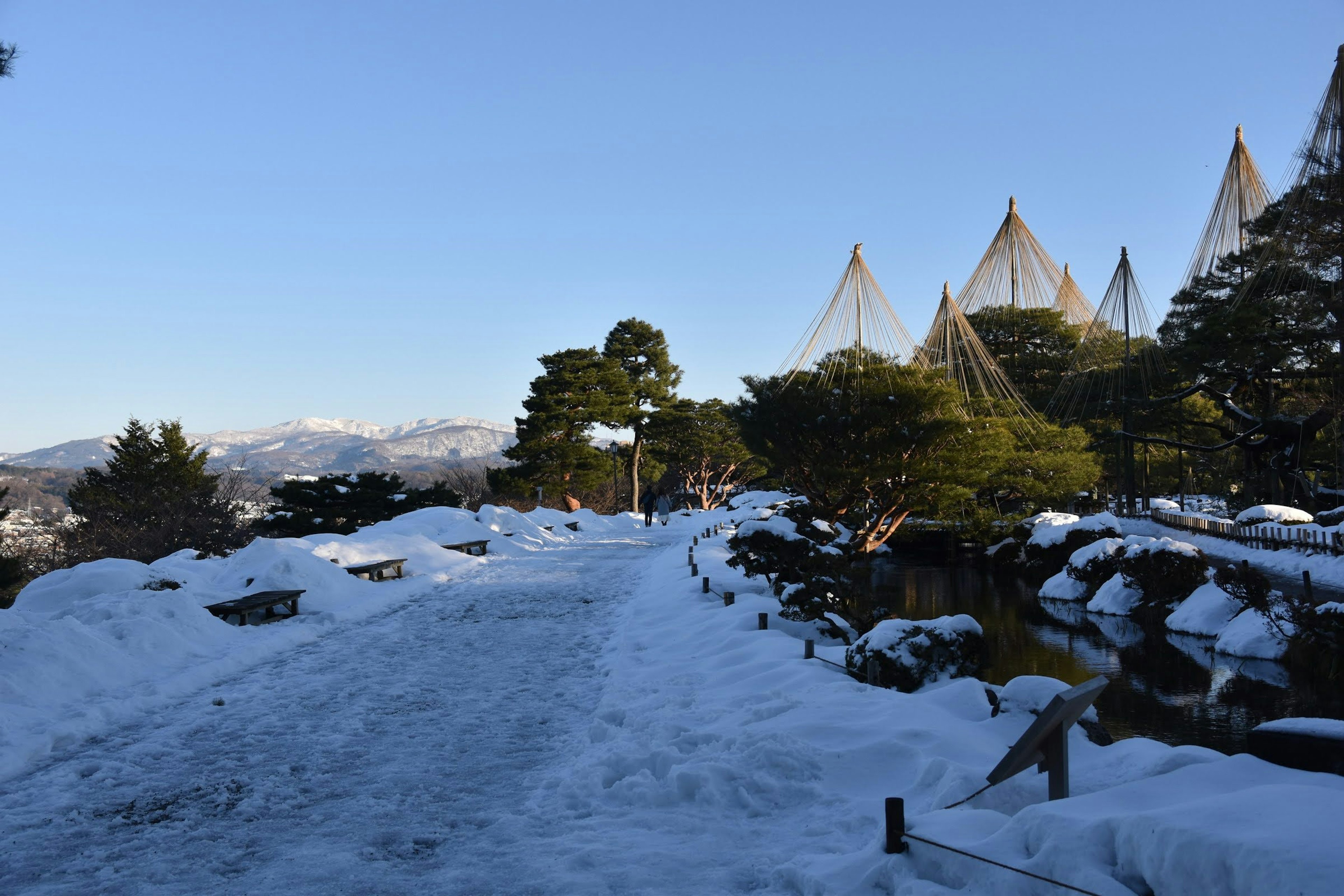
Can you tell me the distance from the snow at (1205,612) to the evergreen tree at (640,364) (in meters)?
36.0

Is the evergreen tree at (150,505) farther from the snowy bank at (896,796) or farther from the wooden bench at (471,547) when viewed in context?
the snowy bank at (896,796)

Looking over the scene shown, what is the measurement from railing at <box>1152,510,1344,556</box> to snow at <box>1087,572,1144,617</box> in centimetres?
382

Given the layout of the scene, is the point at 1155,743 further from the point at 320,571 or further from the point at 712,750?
the point at 320,571

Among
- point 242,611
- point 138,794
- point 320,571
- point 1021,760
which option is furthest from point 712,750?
point 320,571

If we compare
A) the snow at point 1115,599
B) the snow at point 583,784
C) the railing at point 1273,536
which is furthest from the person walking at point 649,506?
the snow at point 583,784

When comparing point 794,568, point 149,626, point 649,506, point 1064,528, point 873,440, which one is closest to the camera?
point 149,626

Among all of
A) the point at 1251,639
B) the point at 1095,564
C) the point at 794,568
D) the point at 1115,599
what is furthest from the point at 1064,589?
the point at 794,568

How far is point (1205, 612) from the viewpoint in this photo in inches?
595

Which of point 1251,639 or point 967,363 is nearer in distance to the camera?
point 1251,639

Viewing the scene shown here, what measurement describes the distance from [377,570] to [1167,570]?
1577 centimetres

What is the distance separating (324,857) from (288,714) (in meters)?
3.24

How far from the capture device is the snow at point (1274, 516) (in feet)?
70.2

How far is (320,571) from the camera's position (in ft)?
45.9

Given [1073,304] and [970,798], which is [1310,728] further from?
[1073,304]
